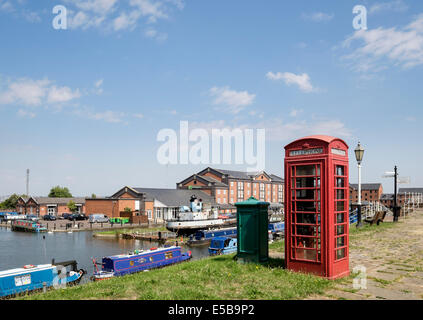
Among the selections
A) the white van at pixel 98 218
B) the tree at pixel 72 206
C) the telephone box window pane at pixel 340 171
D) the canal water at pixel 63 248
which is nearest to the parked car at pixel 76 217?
the white van at pixel 98 218

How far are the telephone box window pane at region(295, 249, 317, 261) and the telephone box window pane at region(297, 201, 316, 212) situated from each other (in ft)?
3.67

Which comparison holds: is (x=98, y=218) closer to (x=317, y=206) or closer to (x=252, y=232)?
(x=252, y=232)

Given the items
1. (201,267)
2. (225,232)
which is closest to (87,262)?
(225,232)

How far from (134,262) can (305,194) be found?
17.4 meters

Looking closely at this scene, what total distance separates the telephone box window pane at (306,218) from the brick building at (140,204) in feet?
191

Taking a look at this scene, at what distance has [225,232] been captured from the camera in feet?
151

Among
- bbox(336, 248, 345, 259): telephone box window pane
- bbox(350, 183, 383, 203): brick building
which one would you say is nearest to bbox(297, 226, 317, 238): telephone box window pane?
bbox(336, 248, 345, 259): telephone box window pane

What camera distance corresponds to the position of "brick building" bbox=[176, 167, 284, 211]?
83.4 m

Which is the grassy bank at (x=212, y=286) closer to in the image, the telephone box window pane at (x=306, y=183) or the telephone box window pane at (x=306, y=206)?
the telephone box window pane at (x=306, y=206)

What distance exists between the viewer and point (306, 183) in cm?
947

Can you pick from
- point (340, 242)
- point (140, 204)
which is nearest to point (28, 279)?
point (340, 242)

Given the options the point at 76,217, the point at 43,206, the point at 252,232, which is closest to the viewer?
the point at 252,232

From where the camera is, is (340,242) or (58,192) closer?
(340,242)

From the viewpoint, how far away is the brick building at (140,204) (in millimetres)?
68188
